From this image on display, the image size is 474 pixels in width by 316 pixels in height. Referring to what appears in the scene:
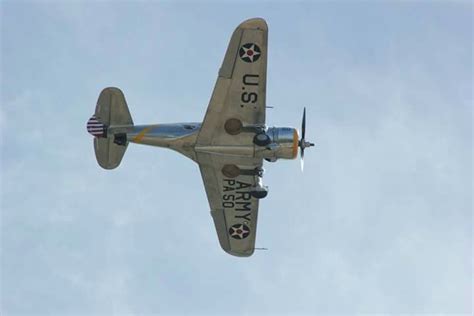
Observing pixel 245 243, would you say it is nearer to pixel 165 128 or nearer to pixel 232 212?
pixel 232 212

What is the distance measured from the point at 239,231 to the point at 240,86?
667 cm

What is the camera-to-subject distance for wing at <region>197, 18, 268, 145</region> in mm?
31328

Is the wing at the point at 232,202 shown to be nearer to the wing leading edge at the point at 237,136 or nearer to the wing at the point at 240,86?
the wing leading edge at the point at 237,136

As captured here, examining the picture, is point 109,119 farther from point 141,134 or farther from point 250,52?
point 250,52

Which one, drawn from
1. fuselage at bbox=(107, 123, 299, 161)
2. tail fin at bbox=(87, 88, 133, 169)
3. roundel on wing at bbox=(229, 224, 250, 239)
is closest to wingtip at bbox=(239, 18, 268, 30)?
fuselage at bbox=(107, 123, 299, 161)

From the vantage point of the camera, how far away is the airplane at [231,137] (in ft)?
104

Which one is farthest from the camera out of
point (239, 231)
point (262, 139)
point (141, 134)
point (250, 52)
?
point (239, 231)

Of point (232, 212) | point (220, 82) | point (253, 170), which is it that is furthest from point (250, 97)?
point (232, 212)

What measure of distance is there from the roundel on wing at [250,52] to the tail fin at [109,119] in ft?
18.6

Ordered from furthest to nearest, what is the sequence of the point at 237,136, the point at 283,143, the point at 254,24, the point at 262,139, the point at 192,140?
the point at 192,140 → the point at 237,136 → the point at 283,143 → the point at 262,139 → the point at 254,24

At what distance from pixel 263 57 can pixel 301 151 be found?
3927 mm

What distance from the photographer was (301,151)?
1304 inches

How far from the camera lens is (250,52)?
31453mm

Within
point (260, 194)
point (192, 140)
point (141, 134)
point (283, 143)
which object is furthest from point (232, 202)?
point (141, 134)
